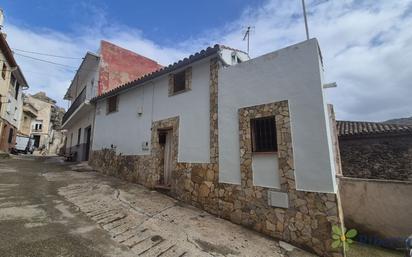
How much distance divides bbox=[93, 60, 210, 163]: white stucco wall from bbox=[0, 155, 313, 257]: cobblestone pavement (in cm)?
203

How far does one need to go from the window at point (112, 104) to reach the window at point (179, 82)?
15.9 ft

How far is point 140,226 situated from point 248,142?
3.74 meters

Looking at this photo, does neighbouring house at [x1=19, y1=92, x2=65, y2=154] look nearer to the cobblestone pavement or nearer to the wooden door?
the wooden door

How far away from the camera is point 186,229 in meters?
5.55

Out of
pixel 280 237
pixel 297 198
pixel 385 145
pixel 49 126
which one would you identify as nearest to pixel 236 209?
pixel 280 237

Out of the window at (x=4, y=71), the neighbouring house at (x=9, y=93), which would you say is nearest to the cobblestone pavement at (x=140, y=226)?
the neighbouring house at (x=9, y=93)

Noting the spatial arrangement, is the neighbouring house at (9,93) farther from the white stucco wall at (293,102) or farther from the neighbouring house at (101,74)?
the white stucco wall at (293,102)

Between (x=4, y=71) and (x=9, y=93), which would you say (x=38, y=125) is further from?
(x=4, y=71)

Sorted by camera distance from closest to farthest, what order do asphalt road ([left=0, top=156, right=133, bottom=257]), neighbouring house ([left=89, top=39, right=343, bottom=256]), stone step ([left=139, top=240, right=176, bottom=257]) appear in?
asphalt road ([left=0, top=156, right=133, bottom=257]) < stone step ([left=139, top=240, right=176, bottom=257]) < neighbouring house ([left=89, top=39, right=343, bottom=256])

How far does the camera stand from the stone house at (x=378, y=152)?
11844mm

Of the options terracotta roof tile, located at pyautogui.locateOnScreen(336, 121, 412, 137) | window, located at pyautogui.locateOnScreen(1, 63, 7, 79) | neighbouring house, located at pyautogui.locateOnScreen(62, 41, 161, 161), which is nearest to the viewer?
terracotta roof tile, located at pyautogui.locateOnScreen(336, 121, 412, 137)

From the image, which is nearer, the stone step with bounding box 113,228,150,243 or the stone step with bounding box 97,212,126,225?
the stone step with bounding box 113,228,150,243

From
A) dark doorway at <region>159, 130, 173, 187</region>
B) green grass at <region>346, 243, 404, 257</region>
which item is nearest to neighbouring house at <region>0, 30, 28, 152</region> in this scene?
dark doorway at <region>159, 130, 173, 187</region>

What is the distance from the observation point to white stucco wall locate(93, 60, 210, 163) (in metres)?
7.81
